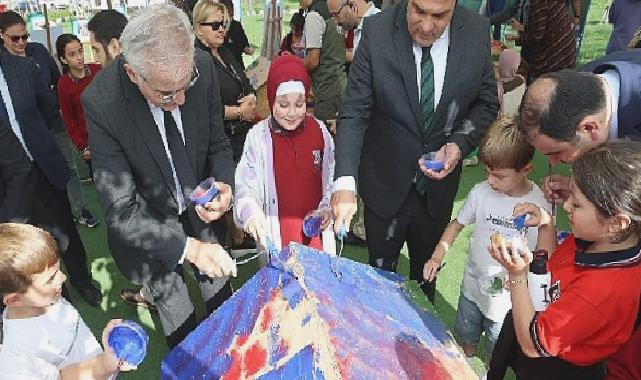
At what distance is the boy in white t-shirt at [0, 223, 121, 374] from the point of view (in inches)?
72.7

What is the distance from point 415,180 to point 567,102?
95 centimetres

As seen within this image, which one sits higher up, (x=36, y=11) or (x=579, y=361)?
(x=36, y=11)

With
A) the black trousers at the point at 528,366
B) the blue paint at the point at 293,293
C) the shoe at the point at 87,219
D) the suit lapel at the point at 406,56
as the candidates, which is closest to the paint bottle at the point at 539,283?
the black trousers at the point at 528,366

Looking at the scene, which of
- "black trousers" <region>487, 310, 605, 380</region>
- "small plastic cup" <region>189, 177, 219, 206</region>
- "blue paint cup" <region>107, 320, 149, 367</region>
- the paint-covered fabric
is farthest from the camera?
the paint-covered fabric

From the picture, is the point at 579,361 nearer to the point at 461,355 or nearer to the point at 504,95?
the point at 461,355

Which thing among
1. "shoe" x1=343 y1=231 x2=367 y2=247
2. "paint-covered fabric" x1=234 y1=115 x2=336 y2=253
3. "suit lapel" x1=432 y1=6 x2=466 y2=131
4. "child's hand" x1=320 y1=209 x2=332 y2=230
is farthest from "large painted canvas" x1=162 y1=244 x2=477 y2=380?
"shoe" x1=343 y1=231 x2=367 y2=247

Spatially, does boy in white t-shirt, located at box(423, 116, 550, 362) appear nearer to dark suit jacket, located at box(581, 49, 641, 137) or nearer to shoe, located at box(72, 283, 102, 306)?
dark suit jacket, located at box(581, 49, 641, 137)

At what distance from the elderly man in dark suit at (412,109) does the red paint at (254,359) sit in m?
0.79

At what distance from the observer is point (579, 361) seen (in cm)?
165

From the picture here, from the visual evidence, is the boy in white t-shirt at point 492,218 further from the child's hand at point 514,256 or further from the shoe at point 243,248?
the shoe at point 243,248

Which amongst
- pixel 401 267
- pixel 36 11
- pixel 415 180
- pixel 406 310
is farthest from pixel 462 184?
pixel 36 11

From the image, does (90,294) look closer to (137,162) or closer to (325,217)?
(137,162)

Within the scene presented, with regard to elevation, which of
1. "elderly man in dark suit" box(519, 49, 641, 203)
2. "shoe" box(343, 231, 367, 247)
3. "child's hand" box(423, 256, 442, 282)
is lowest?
"shoe" box(343, 231, 367, 247)

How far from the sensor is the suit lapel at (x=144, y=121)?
212 cm
